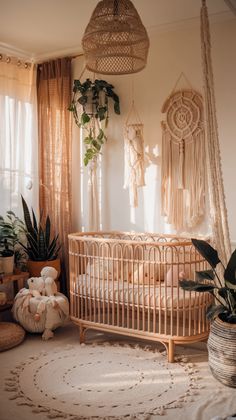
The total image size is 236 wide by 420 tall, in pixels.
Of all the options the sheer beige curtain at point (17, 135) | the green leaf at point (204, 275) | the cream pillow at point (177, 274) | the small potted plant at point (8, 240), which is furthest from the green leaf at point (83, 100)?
the green leaf at point (204, 275)

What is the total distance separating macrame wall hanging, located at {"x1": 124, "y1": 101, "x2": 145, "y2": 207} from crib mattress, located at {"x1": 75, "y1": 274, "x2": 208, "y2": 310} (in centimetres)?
96

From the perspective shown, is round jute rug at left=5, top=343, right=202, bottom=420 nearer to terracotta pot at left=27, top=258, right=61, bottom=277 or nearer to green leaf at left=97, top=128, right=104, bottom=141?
terracotta pot at left=27, top=258, right=61, bottom=277

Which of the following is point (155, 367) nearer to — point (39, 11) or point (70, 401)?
point (70, 401)

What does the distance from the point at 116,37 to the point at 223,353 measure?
2040mm

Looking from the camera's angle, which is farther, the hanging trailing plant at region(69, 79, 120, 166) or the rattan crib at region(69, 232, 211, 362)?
the hanging trailing plant at region(69, 79, 120, 166)

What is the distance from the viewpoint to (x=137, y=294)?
10.7 ft

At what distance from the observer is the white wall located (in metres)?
3.59

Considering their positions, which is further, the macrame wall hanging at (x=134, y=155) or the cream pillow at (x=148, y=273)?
the macrame wall hanging at (x=134, y=155)

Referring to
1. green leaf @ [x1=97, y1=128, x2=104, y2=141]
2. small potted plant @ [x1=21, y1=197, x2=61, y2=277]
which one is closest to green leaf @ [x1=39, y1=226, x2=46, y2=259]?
small potted plant @ [x1=21, y1=197, x2=61, y2=277]

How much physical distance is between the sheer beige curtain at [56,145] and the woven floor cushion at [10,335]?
1.00 metres

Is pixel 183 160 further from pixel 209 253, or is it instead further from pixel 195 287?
pixel 195 287

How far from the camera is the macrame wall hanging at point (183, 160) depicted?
3.73 m

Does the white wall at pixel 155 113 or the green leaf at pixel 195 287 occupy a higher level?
the white wall at pixel 155 113

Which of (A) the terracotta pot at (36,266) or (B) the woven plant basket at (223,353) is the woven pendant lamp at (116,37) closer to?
(B) the woven plant basket at (223,353)
